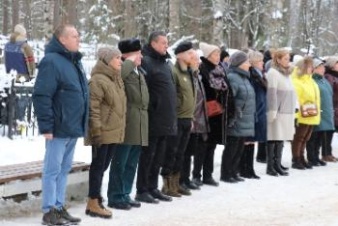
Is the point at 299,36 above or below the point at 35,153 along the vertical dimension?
above

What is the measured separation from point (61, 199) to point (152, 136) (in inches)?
56.2

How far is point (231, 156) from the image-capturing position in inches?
352

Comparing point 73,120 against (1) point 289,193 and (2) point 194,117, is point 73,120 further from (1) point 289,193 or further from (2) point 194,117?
(1) point 289,193

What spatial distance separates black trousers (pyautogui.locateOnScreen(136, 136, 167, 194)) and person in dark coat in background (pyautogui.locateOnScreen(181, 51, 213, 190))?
78 centimetres

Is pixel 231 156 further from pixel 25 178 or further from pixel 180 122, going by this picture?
pixel 25 178

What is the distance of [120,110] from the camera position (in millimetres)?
6652

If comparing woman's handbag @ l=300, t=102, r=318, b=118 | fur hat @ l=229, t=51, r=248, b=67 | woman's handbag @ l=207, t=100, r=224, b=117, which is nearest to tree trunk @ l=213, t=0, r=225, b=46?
woman's handbag @ l=300, t=102, r=318, b=118

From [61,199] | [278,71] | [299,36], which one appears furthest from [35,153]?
[299,36]

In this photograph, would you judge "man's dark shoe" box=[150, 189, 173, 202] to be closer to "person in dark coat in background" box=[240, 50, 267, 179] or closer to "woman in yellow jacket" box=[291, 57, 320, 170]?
"person in dark coat in background" box=[240, 50, 267, 179]

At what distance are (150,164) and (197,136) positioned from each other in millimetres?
1180

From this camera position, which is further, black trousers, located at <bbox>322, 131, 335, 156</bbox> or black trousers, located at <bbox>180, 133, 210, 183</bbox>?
black trousers, located at <bbox>322, 131, 335, 156</bbox>

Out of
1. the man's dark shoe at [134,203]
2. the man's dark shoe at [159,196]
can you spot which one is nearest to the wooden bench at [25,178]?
the man's dark shoe at [134,203]

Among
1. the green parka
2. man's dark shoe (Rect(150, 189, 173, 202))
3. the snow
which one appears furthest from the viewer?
the snow

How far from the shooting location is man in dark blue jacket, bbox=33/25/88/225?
19.3 feet
